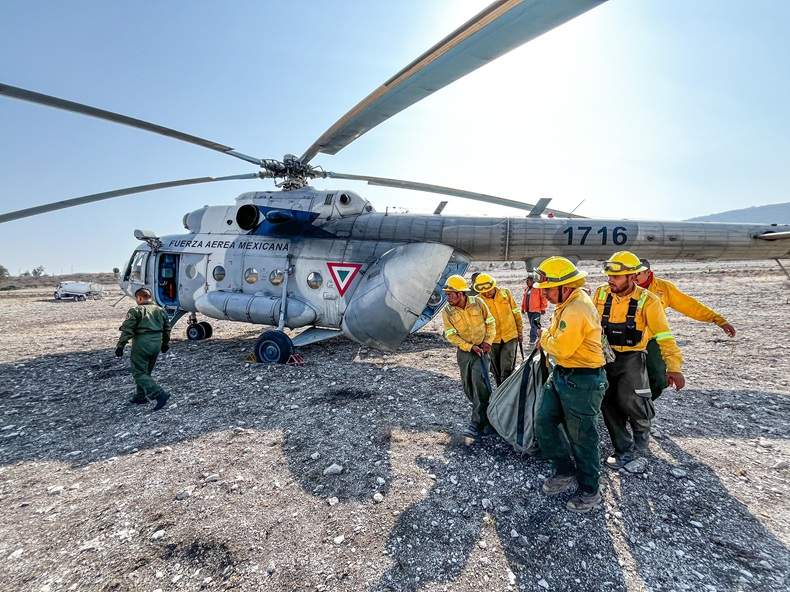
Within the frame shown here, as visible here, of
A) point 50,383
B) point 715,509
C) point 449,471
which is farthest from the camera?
point 50,383

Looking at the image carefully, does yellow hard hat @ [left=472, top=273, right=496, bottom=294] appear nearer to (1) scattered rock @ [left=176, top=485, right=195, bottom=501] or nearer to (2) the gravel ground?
(2) the gravel ground

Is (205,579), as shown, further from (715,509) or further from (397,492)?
(715,509)

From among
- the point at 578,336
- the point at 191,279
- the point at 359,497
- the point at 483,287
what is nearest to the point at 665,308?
the point at 483,287

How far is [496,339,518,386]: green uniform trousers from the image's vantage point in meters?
4.90

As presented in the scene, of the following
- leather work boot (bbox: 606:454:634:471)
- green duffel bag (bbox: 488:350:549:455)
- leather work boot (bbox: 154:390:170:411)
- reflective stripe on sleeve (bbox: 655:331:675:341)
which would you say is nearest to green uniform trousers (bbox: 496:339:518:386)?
green duffel bag (bbox: 488:350:549:455)

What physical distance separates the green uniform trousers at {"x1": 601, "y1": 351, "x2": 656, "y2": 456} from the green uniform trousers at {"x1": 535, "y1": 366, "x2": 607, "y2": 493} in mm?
868

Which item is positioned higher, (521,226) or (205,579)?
(521,226)

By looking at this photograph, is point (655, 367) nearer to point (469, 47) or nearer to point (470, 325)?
point (470, 325)

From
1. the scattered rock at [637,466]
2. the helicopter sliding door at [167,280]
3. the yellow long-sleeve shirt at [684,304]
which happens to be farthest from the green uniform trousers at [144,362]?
the yellow long-sleeve shirt at [684,304]

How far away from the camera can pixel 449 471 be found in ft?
11.8

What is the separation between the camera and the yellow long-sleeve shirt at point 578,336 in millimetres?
2861

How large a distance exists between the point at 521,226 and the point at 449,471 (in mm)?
4957

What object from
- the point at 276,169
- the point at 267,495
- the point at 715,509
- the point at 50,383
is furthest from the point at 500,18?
the point at 50,383

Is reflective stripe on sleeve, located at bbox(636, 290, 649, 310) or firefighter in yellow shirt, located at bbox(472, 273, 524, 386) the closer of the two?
reflective stripe on sleeve, located at bbox(636, 290, 649, 310)
